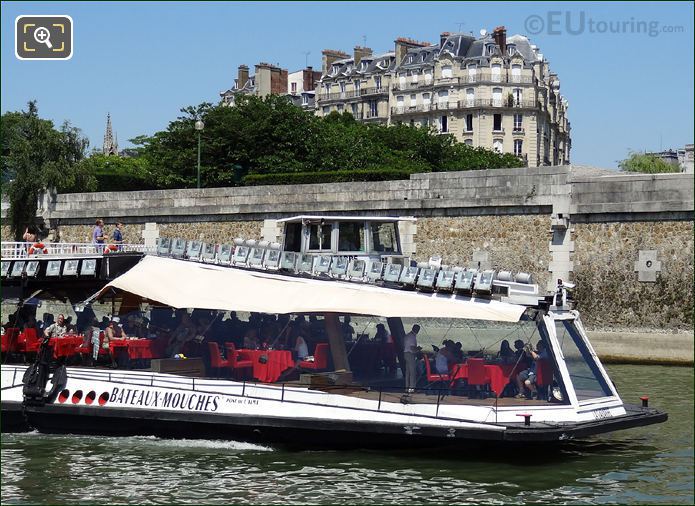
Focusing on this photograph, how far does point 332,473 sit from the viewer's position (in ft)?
48.5

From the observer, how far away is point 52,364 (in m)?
17.8

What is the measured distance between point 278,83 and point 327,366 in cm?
7629

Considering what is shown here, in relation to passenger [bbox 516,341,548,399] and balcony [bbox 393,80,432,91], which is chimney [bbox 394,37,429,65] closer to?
balcony [bbox 393,80,432,91]

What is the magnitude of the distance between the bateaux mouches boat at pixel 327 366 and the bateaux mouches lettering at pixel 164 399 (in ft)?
0.08

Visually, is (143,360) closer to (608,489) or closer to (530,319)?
(530,319)

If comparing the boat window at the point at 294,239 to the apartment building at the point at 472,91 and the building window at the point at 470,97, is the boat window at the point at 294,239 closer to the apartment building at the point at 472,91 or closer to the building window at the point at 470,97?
the apartment building at the point at 472,91

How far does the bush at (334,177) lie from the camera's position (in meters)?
35.6

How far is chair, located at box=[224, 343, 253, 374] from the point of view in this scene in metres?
17.0

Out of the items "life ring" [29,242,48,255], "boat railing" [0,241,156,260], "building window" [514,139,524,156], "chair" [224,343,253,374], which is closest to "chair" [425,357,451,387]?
"chair" [224,343,253,374]

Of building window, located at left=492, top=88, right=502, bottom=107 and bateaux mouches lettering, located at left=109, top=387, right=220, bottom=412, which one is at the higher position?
building window, located at left=492, top=88, right=502, bottom=107

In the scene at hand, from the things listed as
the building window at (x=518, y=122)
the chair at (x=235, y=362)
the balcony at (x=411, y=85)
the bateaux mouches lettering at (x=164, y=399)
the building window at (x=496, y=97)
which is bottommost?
the bateaux mouches lettering at (x=164, y=399)

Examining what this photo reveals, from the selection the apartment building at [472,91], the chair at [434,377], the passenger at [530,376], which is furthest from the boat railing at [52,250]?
the apartment building at [472,91]

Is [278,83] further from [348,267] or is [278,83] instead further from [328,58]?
[348,267]

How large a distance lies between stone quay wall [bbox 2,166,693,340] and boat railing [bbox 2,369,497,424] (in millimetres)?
13048
